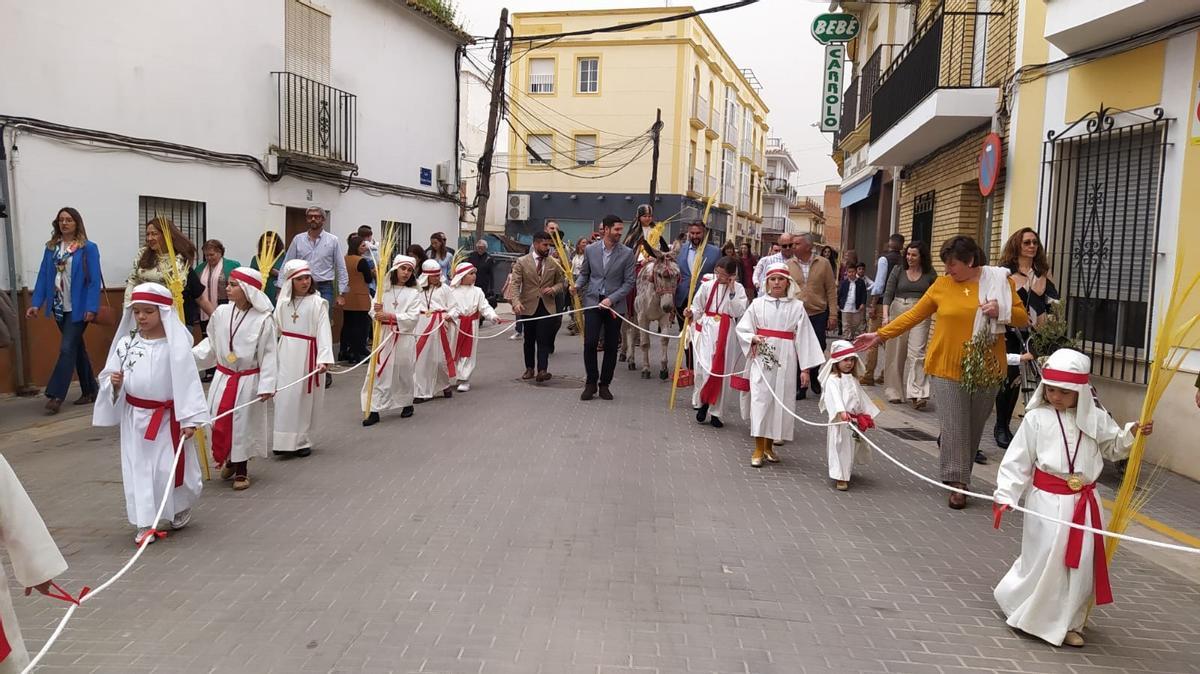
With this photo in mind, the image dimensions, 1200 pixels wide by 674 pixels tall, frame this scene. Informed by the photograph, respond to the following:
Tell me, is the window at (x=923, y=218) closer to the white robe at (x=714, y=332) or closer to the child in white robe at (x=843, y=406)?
the white robe at (x=714, y=332)

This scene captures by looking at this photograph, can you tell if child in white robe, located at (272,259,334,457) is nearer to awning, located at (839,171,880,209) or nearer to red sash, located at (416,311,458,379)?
red sash, located at (416,311,458,379)

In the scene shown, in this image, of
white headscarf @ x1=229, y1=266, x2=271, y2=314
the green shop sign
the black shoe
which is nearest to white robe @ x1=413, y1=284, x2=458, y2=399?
white headscarf @ x1=229, y1=266, x2=271, y2=314

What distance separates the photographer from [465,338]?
11.5 m

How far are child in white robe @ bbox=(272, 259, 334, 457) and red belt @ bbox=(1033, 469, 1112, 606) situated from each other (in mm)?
5451

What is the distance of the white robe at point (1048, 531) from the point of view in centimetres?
415

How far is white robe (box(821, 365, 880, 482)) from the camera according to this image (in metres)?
6.85

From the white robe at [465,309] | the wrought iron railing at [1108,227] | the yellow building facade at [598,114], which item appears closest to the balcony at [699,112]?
the yellow building facade at [598,114]

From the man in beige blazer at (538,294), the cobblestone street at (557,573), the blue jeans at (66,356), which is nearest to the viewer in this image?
the cobblestone street at (557,573)

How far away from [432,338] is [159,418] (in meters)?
5.06

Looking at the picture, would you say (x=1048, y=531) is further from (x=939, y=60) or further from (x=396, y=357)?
(x=939, y=60)

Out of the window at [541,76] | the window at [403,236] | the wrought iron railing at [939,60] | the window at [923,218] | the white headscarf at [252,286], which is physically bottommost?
the white headscarf at [252,286]

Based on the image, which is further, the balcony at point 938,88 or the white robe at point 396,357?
the balcony at point 938,88

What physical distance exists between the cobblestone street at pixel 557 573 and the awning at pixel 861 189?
537 inches

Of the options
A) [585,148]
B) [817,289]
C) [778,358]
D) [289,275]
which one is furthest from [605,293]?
[585,148]
